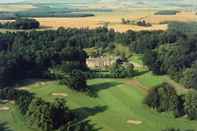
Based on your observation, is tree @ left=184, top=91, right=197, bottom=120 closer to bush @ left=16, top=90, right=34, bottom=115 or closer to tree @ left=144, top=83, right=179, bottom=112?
tree @ left=144, top=83, right=179, bottom=112

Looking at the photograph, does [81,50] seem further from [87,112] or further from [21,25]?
[21,25]

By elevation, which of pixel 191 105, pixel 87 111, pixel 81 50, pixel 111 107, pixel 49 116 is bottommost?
pixel 111 107

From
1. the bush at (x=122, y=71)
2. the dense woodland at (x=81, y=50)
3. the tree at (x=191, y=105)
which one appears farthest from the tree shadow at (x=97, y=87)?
the tree at (x=191, y=105)

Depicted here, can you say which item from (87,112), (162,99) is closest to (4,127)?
(87,112)

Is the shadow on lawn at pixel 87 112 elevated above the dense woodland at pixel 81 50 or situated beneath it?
situated beneath

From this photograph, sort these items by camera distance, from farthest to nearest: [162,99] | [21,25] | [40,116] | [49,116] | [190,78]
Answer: [21,25]
[190,78]
[162,99]
[40,116]
[49,116]

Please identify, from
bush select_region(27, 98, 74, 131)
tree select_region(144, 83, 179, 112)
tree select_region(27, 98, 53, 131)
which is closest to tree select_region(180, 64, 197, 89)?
tree select_region(144, 83, 179, 112)

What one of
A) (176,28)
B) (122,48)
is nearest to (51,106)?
(122,48)

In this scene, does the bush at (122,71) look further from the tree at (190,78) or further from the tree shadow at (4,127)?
A: the tree shadow at (4,127)
